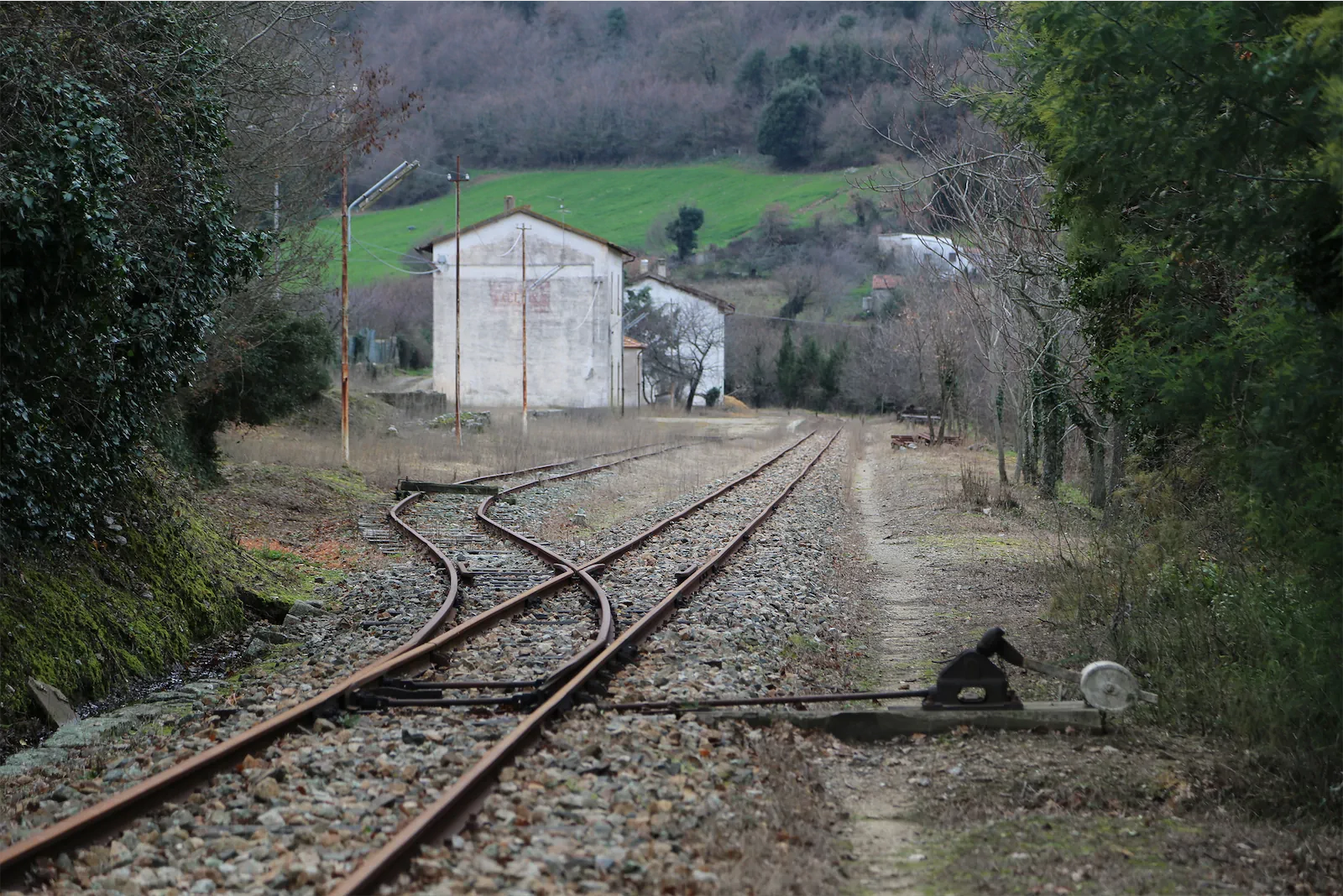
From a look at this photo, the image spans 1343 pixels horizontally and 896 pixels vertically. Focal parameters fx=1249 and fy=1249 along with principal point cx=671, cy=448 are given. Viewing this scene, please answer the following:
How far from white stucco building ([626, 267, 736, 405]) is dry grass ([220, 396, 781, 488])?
28.2m

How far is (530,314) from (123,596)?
5072cm

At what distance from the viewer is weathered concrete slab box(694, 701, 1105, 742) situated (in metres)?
7.17

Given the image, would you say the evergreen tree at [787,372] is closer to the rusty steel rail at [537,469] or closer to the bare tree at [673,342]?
the bare tree at [673,342]

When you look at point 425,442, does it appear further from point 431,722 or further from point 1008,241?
point 431,722

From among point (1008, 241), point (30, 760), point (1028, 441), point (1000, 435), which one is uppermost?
point (1008, 241)

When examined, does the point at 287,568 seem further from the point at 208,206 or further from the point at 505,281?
the point at 505,281

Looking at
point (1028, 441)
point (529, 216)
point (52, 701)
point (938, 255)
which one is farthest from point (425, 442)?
point (529, 216)

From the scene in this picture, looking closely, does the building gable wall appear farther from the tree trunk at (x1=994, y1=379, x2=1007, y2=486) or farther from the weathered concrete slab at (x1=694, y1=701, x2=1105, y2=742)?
the weathered concrete slab at (x1=694, y1=701, x2=1105, y2=742)

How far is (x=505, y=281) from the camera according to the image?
5891 centimetres

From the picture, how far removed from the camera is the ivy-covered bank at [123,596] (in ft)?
28.1

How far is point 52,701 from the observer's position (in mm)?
8188

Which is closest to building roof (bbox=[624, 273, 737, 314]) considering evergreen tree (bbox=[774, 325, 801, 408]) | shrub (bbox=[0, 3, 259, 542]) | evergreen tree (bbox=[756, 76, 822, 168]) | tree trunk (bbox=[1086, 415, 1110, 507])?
evergreen tree (bbox=[774, 325, 801, 408])

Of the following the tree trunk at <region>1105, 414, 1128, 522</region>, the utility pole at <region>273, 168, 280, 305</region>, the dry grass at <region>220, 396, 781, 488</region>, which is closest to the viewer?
the tree trunk at <region>1105, 414, 1128, 522</region>

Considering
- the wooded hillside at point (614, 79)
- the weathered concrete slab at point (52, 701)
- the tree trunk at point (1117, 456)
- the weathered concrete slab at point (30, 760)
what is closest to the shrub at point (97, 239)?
the weathered concrete slab at point (52, 701)
